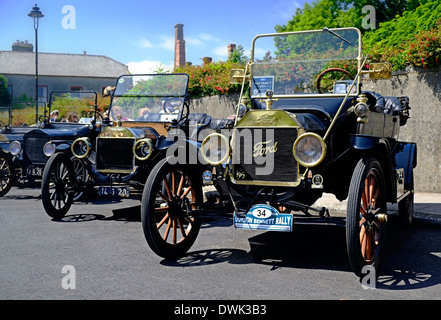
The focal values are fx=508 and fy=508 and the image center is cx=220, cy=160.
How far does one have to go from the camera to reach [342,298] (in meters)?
3.61

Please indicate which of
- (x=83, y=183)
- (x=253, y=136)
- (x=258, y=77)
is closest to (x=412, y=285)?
(x=253, y=136)

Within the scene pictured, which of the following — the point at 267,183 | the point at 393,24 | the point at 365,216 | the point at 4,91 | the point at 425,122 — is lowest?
the point at 365,216

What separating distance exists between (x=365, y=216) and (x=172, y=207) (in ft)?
5.89

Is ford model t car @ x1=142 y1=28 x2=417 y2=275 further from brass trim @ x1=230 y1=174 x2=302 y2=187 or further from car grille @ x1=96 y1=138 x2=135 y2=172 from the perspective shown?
car grille @ x1=96 y1=138 x2=135 y2=172

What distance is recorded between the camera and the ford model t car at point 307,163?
4.23 meters

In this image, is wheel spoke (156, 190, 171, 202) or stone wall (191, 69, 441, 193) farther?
stone wall (191, 69, 441, 193)

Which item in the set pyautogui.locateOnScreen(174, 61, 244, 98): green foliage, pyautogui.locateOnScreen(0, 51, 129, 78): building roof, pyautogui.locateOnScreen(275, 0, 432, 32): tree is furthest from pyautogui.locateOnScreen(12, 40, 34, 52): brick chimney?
pyautogui.locateOnScreen(174, 61, 244, 98): green foliage

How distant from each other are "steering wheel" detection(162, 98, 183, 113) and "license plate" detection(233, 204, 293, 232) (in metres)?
3.92

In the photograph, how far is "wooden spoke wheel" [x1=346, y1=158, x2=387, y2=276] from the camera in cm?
387

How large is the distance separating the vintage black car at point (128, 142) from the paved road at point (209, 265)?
0.55 metres

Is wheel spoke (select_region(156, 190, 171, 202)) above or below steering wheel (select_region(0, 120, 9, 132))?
below

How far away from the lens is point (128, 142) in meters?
6.82

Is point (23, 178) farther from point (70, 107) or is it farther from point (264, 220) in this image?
point (264, 220)

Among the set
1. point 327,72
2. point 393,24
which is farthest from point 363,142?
point 393,24
